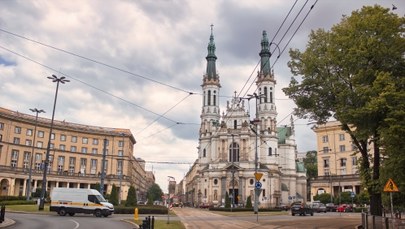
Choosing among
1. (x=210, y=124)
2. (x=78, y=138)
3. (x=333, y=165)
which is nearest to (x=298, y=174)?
(x=333, y=165)

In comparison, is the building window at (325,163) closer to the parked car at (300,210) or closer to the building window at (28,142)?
the parked car at (300,210)

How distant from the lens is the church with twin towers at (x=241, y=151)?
96625 mm

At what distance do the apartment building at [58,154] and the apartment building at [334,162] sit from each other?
46.8m

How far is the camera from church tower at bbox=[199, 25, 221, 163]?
108 m

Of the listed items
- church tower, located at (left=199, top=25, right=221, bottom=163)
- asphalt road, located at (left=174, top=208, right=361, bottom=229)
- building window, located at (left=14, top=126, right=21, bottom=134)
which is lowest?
asphalt road, located at (left=174, top=208, right=361, bottom=229)

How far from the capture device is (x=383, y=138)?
67.7 feet

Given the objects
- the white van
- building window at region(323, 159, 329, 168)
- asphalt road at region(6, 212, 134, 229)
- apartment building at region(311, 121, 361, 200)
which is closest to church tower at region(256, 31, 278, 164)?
apartment building at region(311, 121, 361, 200)

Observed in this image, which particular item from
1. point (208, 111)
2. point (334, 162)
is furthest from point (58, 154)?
point (334, 162)

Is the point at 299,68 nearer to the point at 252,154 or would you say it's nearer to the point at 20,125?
the point at 252,154

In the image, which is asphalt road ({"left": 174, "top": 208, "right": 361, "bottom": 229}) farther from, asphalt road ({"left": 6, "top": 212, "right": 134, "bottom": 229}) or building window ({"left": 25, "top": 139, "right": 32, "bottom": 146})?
building window ({"left": 25, "top": 139, "right": 32, "bottom": 146})

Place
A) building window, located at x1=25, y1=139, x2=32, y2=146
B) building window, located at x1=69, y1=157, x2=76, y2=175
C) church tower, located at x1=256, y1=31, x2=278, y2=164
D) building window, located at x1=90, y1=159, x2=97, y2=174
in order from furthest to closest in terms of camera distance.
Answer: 1. building window, located at x1=90, y1=159, x2=97, y2=174
2. building window, located at x1=69, y1=157, x2=76, y2=175
3. church tower, located at x1=256, y1=31, x2=278, y2=164
4. building window, located at x1=25, y1=139, x2=32, y2=146

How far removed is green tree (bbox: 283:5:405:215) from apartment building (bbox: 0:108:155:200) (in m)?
67.4

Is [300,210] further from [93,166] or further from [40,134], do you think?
[93,166]

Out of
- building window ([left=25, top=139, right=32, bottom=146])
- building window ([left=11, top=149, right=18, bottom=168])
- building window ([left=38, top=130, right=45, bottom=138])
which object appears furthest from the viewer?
building window ([left=38, top=130, right=45, bottom=138])
